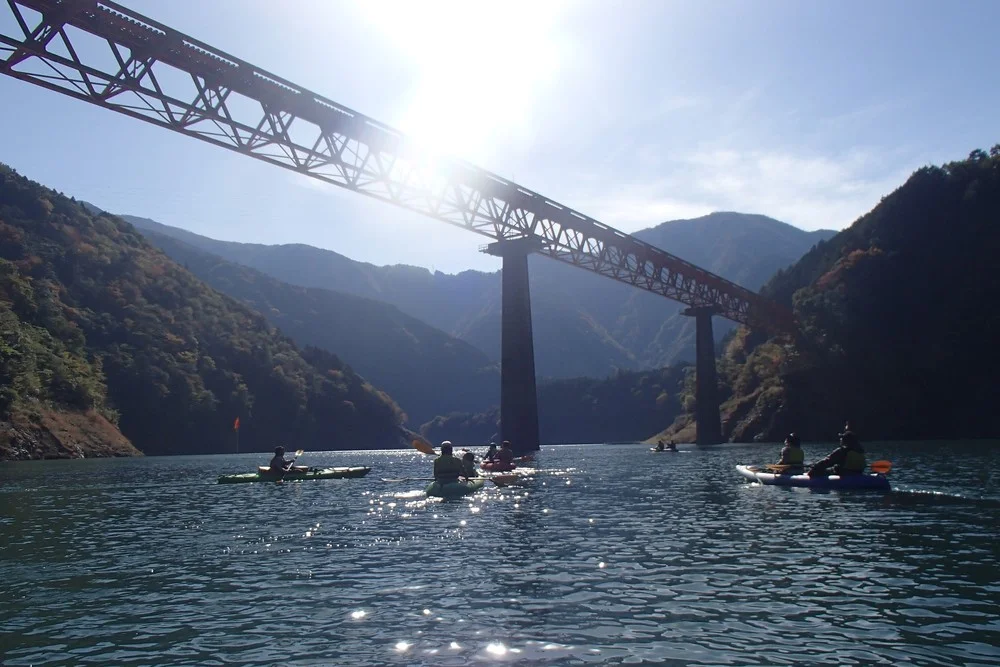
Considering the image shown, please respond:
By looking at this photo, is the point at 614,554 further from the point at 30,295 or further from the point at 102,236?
the point at 102,236

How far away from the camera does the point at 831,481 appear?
3152 centimetres

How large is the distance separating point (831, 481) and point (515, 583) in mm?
21075

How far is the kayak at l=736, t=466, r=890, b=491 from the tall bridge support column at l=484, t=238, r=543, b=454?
3663 cm

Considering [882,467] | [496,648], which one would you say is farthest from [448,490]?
[496,648]

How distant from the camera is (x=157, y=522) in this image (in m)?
25.9

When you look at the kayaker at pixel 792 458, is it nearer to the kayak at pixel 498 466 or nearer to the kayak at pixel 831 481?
the kayak at pixel 831 481

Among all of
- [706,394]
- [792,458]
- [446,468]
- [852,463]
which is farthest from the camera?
[706,394]

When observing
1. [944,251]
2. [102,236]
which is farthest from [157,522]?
[102,236]

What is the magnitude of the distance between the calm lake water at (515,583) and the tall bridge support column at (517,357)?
136 ft

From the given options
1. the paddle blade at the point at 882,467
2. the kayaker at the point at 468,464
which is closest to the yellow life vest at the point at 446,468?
the kayaker at the point at 468,464

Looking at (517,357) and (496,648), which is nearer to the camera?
(496,648)

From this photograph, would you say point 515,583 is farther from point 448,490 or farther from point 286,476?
point 286,476

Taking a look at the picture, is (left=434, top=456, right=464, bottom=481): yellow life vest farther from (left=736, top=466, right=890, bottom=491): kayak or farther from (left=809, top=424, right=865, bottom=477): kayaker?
(left=809, top=424, right=865, bottom=477): kayaker

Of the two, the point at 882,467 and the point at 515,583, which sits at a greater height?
the point at 882,467
